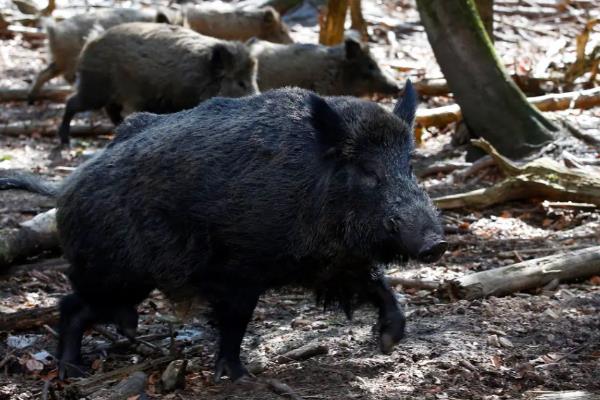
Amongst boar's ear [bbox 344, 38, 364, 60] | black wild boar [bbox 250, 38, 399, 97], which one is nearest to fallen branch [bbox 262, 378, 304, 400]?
black wild boar [bbox 250, 38, 399, 97]

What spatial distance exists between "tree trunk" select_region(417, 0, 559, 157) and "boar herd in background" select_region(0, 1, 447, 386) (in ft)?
10.5

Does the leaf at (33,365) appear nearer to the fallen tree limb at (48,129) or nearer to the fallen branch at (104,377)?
the fallen branch at (104,377)

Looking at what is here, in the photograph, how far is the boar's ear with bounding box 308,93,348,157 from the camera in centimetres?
436

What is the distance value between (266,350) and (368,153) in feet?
4.05

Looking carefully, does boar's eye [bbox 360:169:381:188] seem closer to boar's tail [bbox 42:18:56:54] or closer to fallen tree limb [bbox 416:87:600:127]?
fallen tree limb [bbox 416:87:600:127]

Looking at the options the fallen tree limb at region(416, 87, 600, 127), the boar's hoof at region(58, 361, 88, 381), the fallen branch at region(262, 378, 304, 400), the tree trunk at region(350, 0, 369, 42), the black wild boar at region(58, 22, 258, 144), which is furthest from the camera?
the tree trunk at region(350, 0, 369, 42)

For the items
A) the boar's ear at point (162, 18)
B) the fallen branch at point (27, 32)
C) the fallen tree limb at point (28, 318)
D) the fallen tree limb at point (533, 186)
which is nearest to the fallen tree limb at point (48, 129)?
the boar's ear at point (162, 18)

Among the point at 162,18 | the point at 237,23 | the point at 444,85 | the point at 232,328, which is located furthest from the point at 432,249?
the point at 237,23

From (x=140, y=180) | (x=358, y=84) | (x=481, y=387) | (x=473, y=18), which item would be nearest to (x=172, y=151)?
(x=140, y=180)

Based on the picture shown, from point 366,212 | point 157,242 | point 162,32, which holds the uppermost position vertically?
point 366,212

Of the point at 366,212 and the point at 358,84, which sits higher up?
the point at 366,212

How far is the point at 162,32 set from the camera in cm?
1055

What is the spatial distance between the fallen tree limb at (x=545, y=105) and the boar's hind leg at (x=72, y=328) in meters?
4.70

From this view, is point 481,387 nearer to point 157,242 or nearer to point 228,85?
point 157,242
